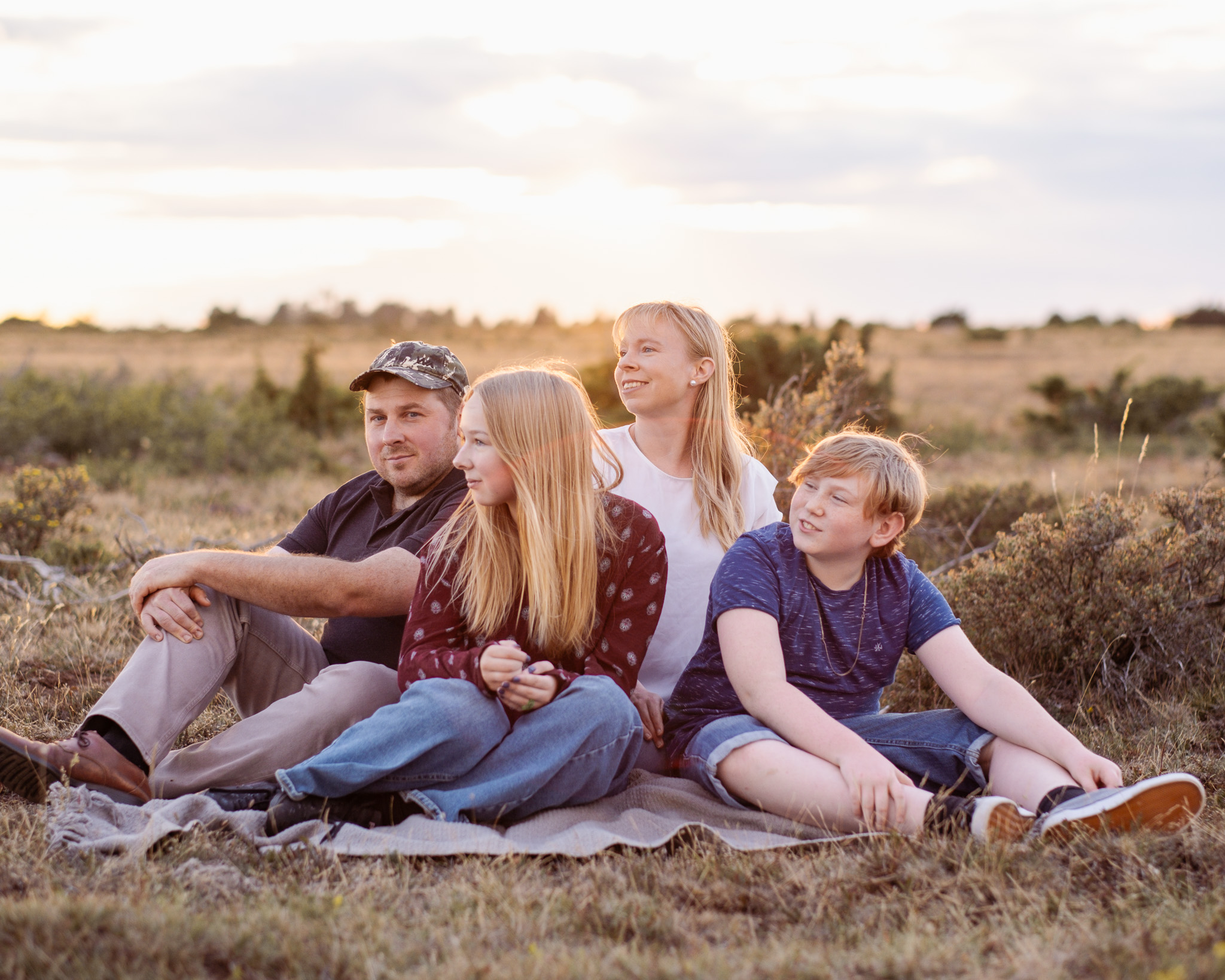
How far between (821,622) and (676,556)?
707mm

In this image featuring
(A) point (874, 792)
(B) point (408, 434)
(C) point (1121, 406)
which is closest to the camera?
(A) point (874, 792)

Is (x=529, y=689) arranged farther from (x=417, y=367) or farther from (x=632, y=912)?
(x=417, y=367)

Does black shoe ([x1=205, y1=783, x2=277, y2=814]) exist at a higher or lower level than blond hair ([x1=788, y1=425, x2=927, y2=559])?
lower

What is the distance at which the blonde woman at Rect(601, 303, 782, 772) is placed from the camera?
156 inches

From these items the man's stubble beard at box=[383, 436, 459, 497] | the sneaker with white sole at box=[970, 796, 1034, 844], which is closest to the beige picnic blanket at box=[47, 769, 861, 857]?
the sneaker with white sole at box=[970, 796, 1034, 844]

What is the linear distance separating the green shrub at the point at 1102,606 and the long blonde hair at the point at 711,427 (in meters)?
1.38

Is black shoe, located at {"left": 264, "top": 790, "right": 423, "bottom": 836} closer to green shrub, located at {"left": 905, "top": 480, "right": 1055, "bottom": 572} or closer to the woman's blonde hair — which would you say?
the woman's blonde hair

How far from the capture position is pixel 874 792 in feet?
9.89

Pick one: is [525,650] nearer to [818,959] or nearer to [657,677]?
[657,677]

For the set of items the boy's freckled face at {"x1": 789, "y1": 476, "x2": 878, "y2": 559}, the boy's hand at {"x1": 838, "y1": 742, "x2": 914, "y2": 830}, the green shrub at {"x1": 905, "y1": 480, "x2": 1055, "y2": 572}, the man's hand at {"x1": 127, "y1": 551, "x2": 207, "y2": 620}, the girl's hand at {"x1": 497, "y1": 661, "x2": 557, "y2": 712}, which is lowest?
the boy's hand at {"x1": 838, "y1": 742, "x2": 914, "y2": 830}

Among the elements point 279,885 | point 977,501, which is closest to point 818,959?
point 279,885

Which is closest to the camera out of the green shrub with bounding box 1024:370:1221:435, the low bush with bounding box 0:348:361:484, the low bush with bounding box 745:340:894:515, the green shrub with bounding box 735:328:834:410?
the low bush with bounding box 745:340:894:515

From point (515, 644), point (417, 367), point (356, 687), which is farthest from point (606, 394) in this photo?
point (515, 644)

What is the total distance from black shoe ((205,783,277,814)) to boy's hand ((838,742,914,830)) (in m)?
1.66
